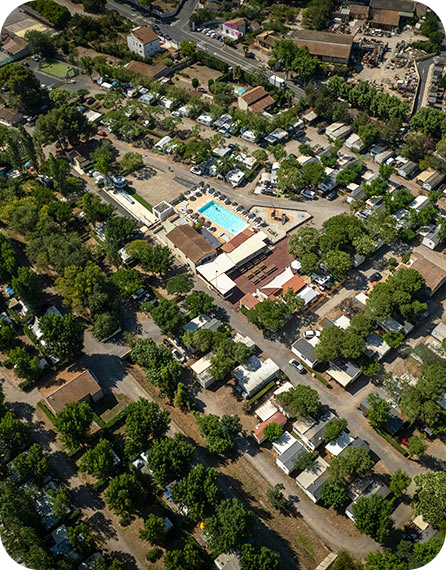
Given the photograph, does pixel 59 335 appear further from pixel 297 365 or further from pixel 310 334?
pixel 310 334

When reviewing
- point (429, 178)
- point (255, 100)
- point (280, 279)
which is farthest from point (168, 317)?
point (255, 100)

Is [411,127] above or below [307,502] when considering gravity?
above

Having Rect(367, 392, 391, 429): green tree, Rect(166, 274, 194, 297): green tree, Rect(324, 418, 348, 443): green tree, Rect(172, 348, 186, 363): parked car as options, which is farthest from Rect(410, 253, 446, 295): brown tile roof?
Rect(172, 348, 186, 363): parked car

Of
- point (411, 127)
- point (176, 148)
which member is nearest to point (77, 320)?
point (176, 148)

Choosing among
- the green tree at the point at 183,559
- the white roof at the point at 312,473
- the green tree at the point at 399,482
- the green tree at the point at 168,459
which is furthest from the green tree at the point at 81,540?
the green tree at the point at 399,482

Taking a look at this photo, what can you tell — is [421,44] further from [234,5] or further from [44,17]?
[44,17]
